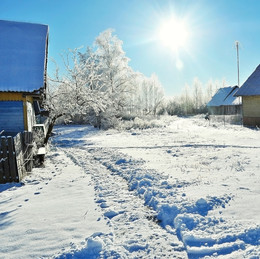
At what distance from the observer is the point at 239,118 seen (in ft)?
84.2

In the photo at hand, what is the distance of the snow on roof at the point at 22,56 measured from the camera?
8969mm

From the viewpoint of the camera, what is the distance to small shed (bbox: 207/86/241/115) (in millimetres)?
37281

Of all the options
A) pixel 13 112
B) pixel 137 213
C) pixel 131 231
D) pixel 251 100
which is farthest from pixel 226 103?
pixel 131 231

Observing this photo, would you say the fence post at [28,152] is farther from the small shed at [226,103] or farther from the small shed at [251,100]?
the small shed at [226,103]

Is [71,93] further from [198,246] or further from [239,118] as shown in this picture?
[239,118]

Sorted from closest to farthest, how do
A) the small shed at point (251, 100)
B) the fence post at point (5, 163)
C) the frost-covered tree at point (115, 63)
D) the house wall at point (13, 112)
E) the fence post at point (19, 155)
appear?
the fence post at point (5, 163) < the fence post at point (19, 155) < the house wall at point (13, 112) < the small shed at point (251, 100) < the frost-covered tree at point (115, 63)

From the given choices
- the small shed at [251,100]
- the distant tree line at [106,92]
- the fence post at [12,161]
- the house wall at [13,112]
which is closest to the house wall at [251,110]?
the small shed at [251,100]

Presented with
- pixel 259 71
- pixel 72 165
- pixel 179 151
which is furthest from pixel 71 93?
pixel 259 71

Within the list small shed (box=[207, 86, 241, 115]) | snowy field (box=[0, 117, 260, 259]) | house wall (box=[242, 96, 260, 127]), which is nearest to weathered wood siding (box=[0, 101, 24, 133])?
snowy field (box=[0, 117, 260, 259])

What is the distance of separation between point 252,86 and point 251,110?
2290 mm

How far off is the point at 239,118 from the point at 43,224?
1025 inches

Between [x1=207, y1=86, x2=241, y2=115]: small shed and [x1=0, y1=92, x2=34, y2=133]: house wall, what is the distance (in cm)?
3401

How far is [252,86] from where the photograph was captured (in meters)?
21.7

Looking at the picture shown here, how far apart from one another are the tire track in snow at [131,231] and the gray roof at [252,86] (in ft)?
65.4
